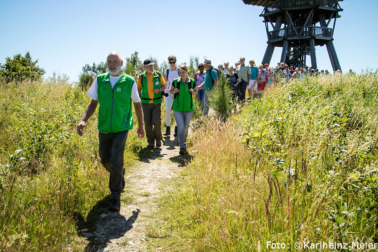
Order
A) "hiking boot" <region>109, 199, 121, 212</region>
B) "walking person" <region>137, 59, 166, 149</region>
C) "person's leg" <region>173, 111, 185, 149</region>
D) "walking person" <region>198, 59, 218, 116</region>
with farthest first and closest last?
1. "walking person" <region>198, 59, 218, 116</region>
2. "walking person" <region>137, 59, 166, 149</region>
3. "person's leg" <region>173, 111, 185, 149</region>
4. "hiking boot" <region>109, 199, 121, 212</region>

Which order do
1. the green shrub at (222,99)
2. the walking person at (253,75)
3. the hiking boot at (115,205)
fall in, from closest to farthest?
the hiking boot at (115,205) < the green shrub at (222,99) < the walking person at (253,75)

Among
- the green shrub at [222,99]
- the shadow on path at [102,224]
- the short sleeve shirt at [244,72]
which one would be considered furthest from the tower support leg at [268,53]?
the shadow on path at [102,224]

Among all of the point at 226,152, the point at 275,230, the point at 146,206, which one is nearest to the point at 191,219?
the point at 146,206

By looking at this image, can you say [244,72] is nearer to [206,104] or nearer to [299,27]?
[206,104]

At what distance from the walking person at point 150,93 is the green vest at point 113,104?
302 centimetres

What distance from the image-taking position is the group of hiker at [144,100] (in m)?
3.82

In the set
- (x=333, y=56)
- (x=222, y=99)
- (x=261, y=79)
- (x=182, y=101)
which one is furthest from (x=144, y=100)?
(x=333, y=56)

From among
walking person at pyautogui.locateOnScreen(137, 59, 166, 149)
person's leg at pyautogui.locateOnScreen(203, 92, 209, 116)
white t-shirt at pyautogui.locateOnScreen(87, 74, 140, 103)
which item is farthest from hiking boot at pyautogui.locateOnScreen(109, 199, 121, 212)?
person's leg at pyautogui.locateOnScreen(203, 92, 209, 116)

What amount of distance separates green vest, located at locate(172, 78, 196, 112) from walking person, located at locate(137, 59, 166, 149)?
1.88 ft

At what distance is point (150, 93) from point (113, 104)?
3.20 metres

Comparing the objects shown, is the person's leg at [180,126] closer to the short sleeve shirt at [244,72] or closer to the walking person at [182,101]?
the walking person at [182,101]

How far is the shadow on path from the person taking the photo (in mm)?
3037

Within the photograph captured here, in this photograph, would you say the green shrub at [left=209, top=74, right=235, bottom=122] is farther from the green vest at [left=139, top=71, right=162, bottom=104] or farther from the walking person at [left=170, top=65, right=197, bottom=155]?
the green vest at [left=139, top=71, right=162, bottom=104]

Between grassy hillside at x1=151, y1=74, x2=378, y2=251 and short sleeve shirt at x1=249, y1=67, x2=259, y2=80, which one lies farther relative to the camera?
short sleeve shirt at x1=249, y1=67, x2=259, y2=80
